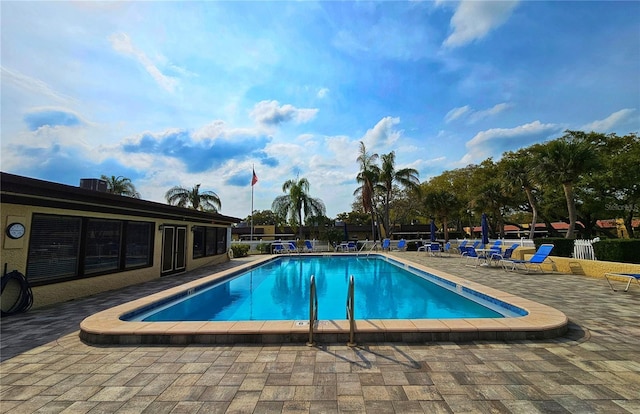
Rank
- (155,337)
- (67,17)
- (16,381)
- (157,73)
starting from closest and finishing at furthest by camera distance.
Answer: (16,381) → (155,337) → (67,17) → (157,73)

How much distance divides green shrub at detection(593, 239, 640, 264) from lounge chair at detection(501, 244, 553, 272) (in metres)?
1.55

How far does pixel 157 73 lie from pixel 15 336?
766cm

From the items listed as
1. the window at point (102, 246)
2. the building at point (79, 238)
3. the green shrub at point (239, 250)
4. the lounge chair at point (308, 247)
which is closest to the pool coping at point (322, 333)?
the building at point (79, 238)

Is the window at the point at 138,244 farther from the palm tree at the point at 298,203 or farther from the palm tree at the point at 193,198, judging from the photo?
the palm tree at the point at 193,198

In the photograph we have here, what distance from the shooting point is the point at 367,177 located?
24.6 metres

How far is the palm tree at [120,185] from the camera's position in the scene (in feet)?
82.3

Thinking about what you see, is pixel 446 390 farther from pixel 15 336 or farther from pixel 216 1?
pixel 216 1

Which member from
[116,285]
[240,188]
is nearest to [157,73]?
[116,285]

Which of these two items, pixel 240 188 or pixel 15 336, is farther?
pixel 240 188

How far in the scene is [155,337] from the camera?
3914 mm

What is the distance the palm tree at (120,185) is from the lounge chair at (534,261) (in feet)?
91.7

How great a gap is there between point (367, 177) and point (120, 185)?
21230 mm

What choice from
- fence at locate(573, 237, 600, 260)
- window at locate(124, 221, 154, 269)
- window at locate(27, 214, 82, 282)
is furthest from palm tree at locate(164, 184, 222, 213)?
fence at locate(573, 237, 600, 260)

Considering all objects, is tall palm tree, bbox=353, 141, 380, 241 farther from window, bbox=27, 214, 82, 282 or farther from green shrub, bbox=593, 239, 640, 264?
window, bbox=27, 214, 82, 282
